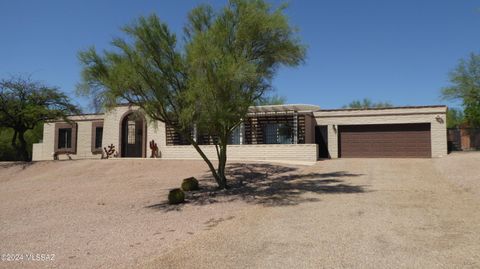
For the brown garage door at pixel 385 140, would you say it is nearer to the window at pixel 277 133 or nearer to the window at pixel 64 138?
the window at pixel 277 133

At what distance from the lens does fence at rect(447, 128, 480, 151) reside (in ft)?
87.8

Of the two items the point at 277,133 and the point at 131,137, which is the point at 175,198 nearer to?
the point at 277,133

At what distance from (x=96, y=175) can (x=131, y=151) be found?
28.0 ft

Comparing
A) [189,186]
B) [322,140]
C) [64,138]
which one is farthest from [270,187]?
[64,138]

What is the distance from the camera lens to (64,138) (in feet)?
107

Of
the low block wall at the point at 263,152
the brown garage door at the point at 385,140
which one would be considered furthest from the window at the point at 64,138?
the brown garage door at the point at 385,140

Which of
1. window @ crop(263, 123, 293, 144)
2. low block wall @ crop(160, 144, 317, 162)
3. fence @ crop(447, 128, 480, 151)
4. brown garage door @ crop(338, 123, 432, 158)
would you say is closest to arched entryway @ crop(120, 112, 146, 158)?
low block wall @ crop(160, 144, 317, 162)

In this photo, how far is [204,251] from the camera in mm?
7289

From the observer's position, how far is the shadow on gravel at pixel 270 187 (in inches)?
497

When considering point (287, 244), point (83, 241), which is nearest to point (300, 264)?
point (287, 244)

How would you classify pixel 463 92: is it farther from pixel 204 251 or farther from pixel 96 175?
pixel 204 251

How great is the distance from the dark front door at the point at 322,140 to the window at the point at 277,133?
2328 millimetres

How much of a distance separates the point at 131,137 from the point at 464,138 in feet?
77.1

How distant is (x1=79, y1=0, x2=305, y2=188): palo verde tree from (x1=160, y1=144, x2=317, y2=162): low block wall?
953cm
